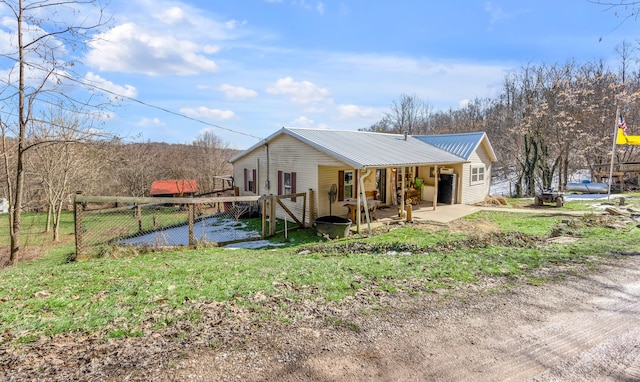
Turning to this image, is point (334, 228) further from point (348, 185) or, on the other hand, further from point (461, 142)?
point (461, 142)

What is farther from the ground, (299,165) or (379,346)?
(299,165)

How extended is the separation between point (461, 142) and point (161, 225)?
1570 centimetres

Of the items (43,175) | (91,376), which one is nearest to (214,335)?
(91,376)

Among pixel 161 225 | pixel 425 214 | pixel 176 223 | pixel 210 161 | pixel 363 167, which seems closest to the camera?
pixel 363 167

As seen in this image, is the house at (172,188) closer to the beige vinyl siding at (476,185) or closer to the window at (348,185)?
the window at (348,185)

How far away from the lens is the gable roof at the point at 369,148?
11791 mm

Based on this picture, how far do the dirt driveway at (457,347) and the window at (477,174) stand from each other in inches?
554

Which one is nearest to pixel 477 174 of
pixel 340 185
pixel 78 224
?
pixel 340 185

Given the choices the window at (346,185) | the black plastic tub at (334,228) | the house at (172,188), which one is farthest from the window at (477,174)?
the house at (172,188)

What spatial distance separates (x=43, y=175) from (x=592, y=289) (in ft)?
72.1

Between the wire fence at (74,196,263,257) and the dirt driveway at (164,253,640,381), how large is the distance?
638cm

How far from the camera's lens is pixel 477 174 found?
1819 centimetres

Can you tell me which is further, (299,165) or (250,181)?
(250,181)

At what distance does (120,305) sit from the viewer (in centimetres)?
414
